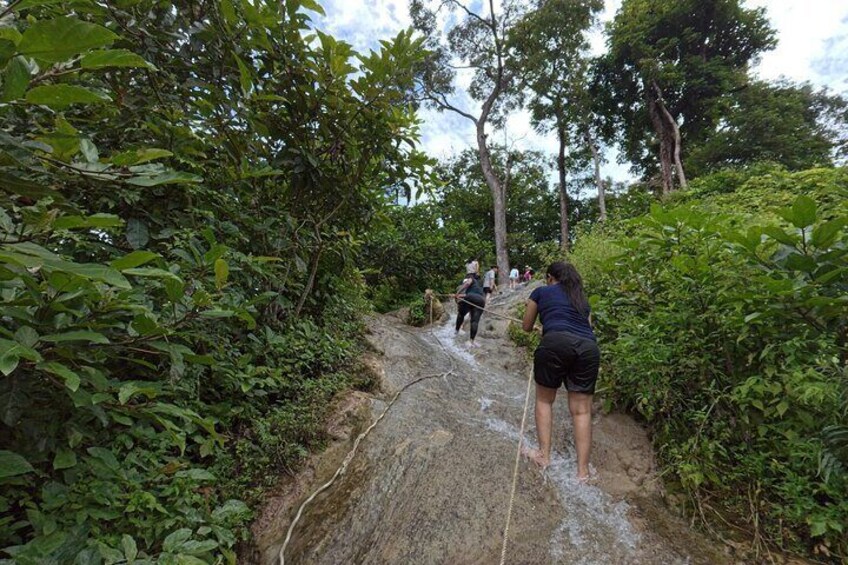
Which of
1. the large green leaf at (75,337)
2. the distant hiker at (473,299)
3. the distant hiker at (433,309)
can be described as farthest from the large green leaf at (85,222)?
the distant hiker at (433,309)

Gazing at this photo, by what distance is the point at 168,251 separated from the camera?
99.1 inches

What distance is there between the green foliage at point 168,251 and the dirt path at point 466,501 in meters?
0.46

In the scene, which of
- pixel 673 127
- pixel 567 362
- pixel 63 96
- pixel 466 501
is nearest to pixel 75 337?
pixel 63 96

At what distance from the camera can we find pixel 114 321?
158 centimetres

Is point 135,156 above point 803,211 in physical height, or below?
below

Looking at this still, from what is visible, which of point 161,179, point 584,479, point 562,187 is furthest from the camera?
point 562,187

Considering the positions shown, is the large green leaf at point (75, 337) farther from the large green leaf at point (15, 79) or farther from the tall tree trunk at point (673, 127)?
the tall tree trunk at point (673, 127)

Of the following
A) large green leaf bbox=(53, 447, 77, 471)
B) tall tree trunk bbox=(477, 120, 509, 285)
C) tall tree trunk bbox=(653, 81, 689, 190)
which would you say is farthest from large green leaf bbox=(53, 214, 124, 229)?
tall tree trunk bbox=(653, 81, 689, 190)

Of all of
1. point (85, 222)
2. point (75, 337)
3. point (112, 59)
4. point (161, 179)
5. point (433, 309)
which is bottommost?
point (433, 309)

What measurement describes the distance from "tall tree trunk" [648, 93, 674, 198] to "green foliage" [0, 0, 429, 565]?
18640 mm

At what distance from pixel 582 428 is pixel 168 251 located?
11.4 feet

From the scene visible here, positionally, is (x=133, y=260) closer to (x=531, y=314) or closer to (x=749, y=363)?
(x=531, y=314)

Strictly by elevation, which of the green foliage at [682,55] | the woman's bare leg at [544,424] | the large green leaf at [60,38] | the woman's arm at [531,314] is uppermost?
the green foliage at [682,55]

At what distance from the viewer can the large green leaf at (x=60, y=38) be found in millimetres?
811
